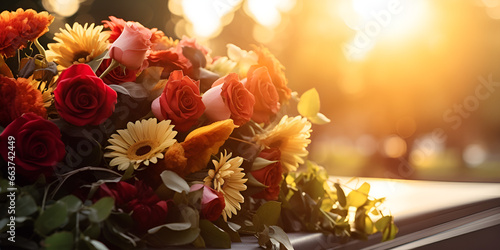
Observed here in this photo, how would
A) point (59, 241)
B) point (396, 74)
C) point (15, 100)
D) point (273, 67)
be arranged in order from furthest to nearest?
point (396, 74)
point (273, 67)
point (15, 100)
point (59, 241)

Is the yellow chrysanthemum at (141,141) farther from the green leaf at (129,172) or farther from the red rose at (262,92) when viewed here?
the red rose at (262,92)

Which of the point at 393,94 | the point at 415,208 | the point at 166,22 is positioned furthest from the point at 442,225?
the point at 393,94

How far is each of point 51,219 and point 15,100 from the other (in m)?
0.16

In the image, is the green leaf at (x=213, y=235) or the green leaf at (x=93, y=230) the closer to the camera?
the green leaf at (x=93, y=230)

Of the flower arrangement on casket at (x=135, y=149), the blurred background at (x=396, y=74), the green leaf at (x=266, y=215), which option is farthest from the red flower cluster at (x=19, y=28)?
the blurred background at (x=396, y=74)

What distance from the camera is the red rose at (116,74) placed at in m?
0.58

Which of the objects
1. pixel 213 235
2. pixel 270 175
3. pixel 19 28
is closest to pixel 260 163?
pixel 270 175

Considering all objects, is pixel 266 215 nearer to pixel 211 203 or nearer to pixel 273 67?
pixel 211 203

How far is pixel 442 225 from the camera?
824mm

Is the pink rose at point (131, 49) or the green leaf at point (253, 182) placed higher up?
the pink rose at point (131, 49)

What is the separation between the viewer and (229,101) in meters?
0.56

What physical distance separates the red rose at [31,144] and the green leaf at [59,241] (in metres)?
0.11

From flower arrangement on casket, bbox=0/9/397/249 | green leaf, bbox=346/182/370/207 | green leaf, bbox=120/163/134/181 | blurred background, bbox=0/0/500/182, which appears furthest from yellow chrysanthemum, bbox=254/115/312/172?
blurred background, bbox=0/0/500/182

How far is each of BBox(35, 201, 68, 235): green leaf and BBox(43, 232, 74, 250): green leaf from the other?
2cm
